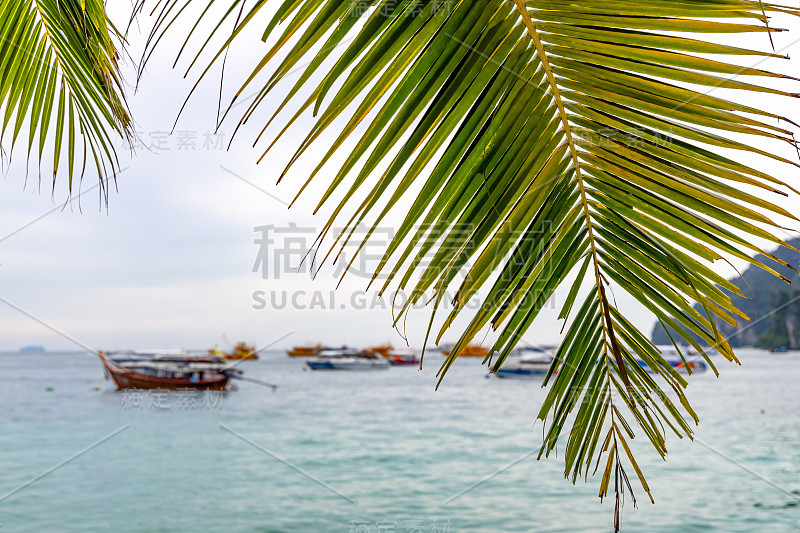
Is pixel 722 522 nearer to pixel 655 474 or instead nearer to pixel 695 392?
pixel 655 474

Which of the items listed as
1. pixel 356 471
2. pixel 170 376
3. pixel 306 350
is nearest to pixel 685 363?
pixel 356 471

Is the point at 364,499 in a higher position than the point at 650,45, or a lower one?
lower

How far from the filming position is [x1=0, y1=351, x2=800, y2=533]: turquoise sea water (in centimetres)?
1432

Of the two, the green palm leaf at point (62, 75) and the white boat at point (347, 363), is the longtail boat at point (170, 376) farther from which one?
the green palm leaf at point (62, 75)

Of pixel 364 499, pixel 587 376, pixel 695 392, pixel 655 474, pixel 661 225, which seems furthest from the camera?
pixel 695 392

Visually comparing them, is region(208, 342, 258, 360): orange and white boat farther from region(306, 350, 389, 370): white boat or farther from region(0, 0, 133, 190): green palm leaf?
region(0, 0, 133, 190): green palm leaf

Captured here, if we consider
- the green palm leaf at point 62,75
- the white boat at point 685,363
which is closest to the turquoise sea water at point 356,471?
the white boat at point 685,363

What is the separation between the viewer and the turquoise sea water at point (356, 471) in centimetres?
1432

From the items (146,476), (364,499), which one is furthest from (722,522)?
→ (146,476)

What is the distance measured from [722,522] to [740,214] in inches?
611

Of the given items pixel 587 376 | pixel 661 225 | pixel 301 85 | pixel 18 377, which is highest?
pixel 301 85

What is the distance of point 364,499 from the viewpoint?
53.7ft

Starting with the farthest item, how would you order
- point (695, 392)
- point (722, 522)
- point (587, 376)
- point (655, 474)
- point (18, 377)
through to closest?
point (18, 377) < point (695, 392) < point (655, 474) < point (722, 522) < point (587, 376)

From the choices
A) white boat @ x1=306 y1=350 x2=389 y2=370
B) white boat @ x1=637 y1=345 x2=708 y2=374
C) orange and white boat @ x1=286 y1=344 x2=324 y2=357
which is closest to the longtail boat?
white boat @ x1=637 y1=345 x2=708 y2=374
